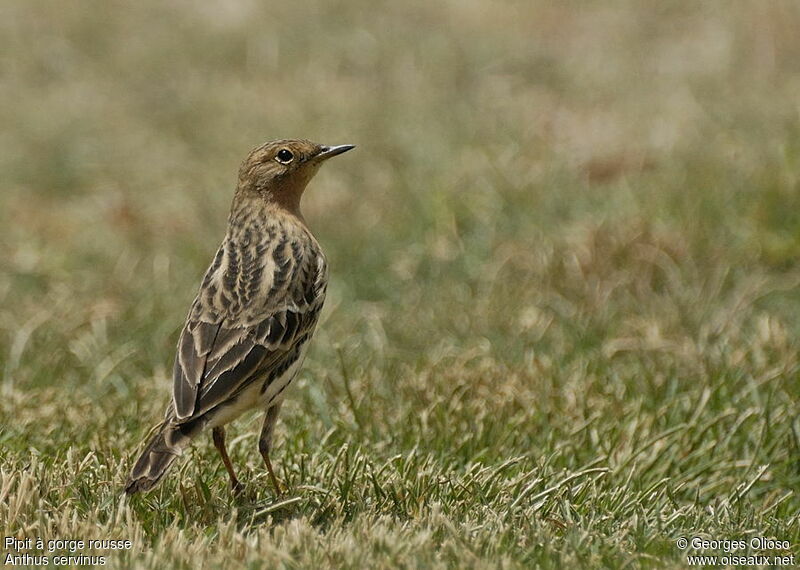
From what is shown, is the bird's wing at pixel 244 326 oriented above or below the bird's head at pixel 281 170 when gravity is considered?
below

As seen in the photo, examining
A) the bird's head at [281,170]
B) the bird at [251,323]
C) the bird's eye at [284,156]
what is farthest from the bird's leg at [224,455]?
the bird's eye at [284,156]

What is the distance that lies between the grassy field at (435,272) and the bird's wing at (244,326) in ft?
1.31

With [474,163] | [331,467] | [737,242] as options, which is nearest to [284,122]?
[474,163]

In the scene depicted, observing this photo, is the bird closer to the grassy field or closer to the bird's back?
the bird's back

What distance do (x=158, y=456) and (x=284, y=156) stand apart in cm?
213

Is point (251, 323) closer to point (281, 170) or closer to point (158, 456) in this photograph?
point (158, 456)

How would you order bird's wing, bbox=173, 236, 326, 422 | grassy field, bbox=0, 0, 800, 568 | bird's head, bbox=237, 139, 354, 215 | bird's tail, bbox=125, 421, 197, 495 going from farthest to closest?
bird's head, bbox=237, 139, 354, 215, bird's wing, bbox=173, 236, 326, 422, grassy field, bbox=0, 0, 800, 568, bird's tail, bbox=125, 421, 197, 495

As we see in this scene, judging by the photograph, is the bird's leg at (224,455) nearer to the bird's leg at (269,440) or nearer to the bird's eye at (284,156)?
the bird's leg at (269,440)

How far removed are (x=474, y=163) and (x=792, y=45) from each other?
4.86 m

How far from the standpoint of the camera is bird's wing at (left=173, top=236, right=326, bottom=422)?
542cm

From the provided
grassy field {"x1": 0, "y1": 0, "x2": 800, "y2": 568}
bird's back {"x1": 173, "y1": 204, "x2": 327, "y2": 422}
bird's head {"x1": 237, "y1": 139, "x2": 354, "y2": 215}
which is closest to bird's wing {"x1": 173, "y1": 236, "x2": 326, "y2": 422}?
bird's back {"x1": 173, "y1": 204, "x2": 327, "y2": 422}

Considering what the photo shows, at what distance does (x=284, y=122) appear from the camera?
44.4ft

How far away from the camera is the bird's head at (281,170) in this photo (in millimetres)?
6684

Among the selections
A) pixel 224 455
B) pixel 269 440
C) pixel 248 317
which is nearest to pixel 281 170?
pixel 248 317
